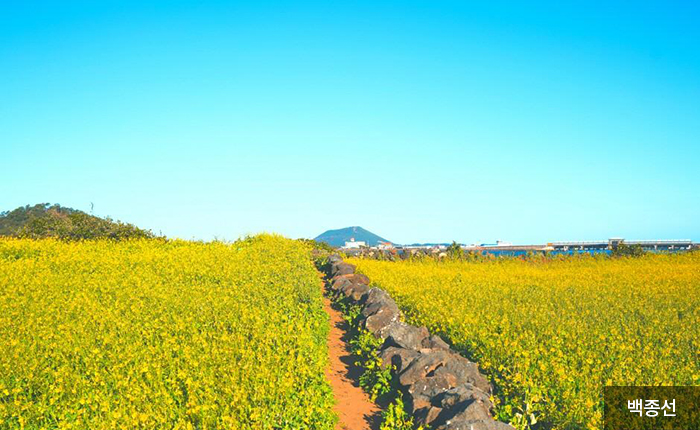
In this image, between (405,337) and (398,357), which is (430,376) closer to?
(398,357)

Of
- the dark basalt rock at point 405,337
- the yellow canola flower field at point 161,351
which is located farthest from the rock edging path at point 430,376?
the yellow canola flower field at point 161,351

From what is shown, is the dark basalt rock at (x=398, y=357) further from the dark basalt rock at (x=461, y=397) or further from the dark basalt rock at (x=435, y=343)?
the dark basalt rock at (x=461, y=397)

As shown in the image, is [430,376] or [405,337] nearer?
[430,376]

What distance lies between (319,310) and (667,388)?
7192 mm

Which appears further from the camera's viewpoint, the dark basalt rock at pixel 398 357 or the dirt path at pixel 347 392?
the dark basalt rock at pixel 398 357

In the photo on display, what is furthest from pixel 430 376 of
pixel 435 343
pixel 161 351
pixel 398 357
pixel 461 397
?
pixel 161 351

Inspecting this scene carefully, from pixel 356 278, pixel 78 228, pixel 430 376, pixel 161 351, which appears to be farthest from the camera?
pixel 78 228

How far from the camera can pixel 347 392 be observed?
9.26m

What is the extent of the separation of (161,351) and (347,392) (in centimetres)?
325

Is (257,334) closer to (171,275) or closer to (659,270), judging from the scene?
(171,275)

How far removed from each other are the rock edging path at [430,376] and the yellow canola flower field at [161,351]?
4.14 feet

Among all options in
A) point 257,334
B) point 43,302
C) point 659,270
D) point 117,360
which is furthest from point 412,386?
point 659,270

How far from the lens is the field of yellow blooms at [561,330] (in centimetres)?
767

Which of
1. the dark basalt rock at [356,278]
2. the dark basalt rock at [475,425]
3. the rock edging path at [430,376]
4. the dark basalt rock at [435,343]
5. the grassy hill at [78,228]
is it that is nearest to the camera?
the dark basalt rock at [475,425]
